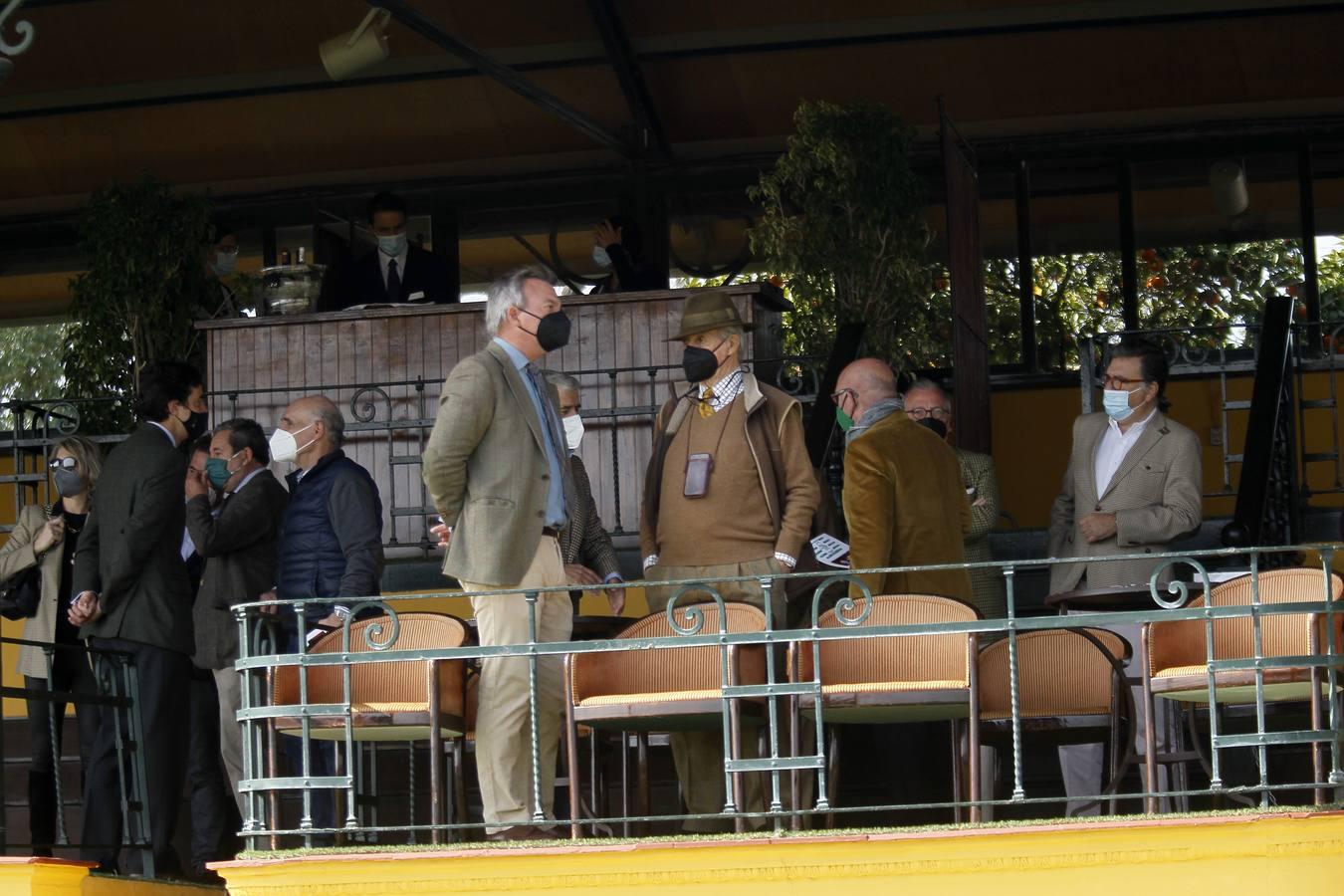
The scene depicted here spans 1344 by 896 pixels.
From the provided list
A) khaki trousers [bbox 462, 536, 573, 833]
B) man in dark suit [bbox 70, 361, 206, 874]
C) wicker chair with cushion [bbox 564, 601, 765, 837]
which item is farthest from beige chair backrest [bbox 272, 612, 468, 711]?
man in dark suit [bbox 70, 361, 206, 874]

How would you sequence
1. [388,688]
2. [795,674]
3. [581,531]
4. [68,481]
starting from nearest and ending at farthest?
[795,674], [388,688], [581,531], [68,481]

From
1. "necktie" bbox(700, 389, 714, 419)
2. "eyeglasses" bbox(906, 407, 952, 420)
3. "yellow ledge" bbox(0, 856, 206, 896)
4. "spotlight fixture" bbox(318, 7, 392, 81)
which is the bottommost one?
Answer: "yellow ledge" bbox(0, 856, 206, 896)

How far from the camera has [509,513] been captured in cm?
611

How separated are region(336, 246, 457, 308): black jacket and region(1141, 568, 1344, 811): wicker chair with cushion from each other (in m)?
5.54

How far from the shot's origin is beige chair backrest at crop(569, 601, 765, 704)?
5852mm

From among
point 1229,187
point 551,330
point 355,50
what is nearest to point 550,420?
point 551,330

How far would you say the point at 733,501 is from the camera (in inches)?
261

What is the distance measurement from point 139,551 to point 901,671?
3.04 meters

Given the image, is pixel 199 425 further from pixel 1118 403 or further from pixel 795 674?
pixel 795 674

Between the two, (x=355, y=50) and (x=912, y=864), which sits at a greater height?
(x=355, y=50)

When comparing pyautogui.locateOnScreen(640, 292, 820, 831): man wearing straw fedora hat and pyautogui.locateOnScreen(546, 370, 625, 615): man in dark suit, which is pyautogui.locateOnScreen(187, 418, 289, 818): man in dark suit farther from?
pyautogui.locateOnScreen(640, 292, 820, 831): man wearing straw fedora hat

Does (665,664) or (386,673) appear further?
(386,673)

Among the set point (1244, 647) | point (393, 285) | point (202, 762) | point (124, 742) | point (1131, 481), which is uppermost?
point (393, 285)

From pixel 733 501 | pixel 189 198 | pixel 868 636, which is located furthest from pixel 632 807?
pixel 189 198
